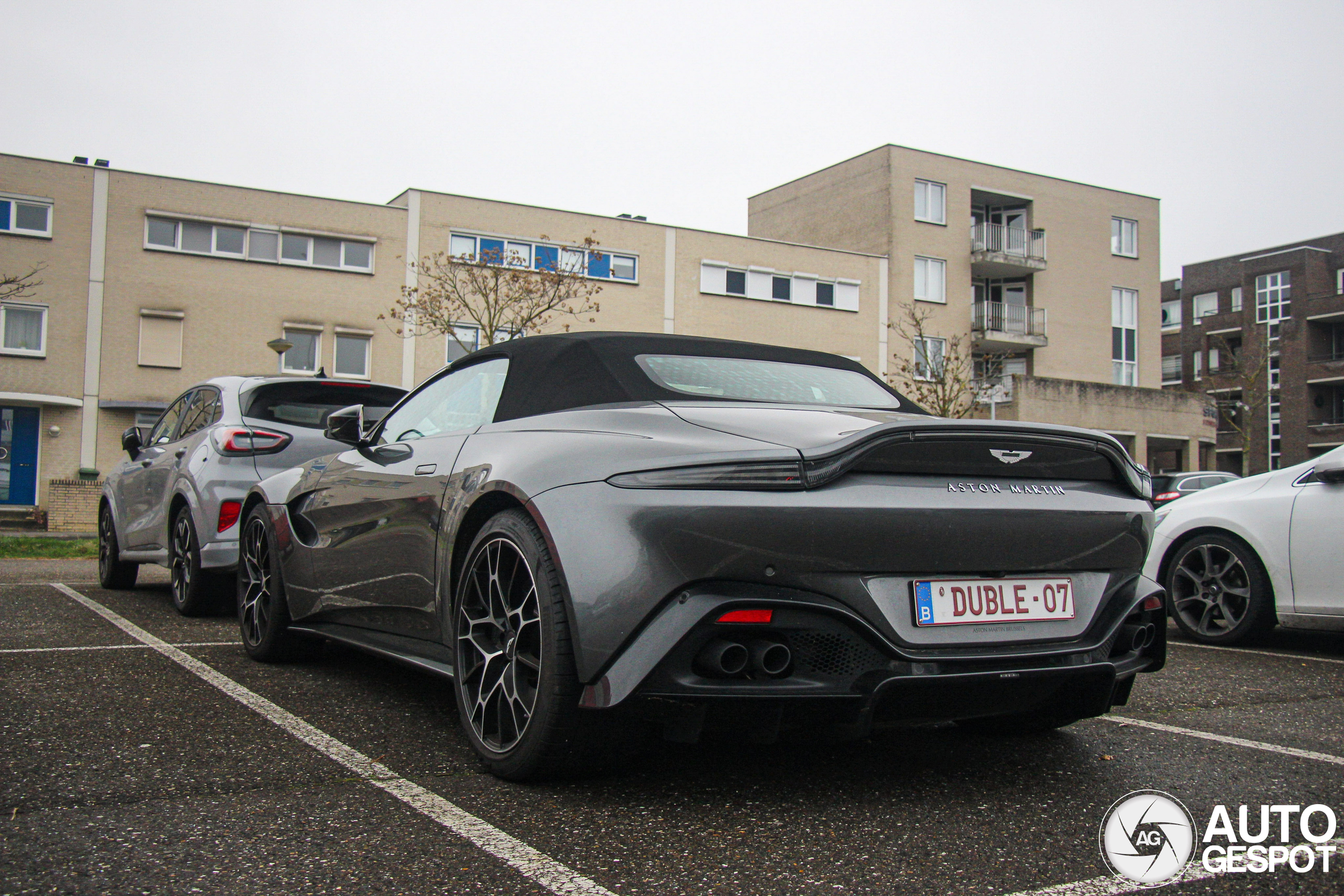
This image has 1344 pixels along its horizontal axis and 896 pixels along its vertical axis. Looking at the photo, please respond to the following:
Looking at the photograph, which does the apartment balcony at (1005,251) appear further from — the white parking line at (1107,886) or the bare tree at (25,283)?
the white parking line at (1107,886)

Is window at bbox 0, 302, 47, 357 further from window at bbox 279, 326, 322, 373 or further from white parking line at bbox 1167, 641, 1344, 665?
white parking line at bbox 1167, 641, 1344, 665

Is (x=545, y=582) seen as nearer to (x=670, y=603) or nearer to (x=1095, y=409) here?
(x=670, y=603)

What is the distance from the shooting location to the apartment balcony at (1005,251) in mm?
42062

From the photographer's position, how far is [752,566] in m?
2.76

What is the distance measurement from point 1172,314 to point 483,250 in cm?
6076

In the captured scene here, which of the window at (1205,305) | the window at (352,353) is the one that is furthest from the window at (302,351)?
the window at (1205,305)

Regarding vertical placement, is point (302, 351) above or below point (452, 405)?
above

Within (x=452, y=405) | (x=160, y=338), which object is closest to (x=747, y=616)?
(x=452, y=405)

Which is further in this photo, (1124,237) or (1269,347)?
(1269,347)

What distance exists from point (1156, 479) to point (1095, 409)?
12759 millimetres

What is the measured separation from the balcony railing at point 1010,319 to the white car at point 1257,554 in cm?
3642

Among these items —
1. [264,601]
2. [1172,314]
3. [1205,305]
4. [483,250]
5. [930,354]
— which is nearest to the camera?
[264,601]

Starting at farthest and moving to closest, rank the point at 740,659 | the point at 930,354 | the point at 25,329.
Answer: the point at 930,354 < the point at 25,329 < the point at 740,659

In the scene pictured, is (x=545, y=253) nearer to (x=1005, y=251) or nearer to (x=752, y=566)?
(x=1005, y=251)
